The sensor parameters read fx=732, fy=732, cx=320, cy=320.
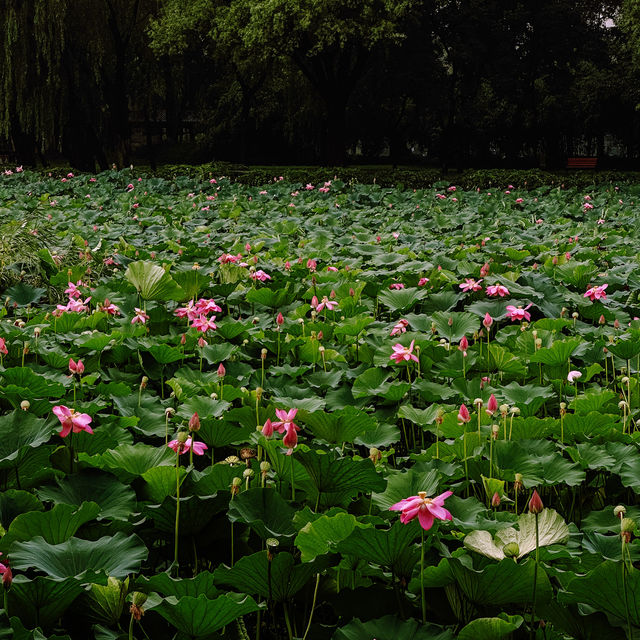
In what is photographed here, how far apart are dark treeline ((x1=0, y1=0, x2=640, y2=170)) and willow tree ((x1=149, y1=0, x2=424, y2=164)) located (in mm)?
39

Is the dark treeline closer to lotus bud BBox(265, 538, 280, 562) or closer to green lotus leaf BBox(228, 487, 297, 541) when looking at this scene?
green lotus leaf BBox(228, 487, 297, 541)

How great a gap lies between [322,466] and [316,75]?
17213 mm

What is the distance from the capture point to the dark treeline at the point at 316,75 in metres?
15.3

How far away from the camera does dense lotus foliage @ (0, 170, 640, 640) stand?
111 centimetres

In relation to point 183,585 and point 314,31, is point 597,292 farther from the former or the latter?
point 314,31

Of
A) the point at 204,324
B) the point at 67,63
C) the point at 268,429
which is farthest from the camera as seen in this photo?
the point at 67,63

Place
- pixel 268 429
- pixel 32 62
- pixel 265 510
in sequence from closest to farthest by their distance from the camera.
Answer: pixel 265 510 < pixel 268 429 < pixel 32 62

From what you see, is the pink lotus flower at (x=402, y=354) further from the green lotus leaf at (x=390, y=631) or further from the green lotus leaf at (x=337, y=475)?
the green lotus leaf at (x=390, y=631)

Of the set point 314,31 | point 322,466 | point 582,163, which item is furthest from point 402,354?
point 582,163

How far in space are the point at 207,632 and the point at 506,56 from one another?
2363cm

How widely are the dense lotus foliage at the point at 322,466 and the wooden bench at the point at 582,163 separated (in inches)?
1036

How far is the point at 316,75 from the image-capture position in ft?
57.3

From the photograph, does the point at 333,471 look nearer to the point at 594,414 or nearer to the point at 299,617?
the point at 299,617

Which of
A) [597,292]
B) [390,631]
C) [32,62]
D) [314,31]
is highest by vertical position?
[314,31]
